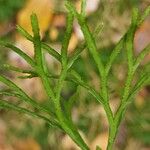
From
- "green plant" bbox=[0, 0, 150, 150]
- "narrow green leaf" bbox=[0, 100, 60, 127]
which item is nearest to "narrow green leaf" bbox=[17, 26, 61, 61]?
"green plant" bbox=[0, 0, 150, 150]

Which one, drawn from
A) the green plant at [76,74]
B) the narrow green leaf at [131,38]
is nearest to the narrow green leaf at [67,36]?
the green plant at [76,74]

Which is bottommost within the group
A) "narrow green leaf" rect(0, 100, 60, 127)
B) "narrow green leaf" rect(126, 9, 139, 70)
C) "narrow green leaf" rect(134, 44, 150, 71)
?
"narrow green leaf" rect(0, 100, 60, 127)

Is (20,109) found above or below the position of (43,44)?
below

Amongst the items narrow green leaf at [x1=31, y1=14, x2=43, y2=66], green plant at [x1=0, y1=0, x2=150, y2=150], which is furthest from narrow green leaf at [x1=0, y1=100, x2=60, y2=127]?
narrow green leaf at [x1=31, y1=14, x2=43, y2=66]

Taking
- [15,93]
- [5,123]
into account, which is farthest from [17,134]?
[15,93]

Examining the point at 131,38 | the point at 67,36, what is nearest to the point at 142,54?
the point at 131,38

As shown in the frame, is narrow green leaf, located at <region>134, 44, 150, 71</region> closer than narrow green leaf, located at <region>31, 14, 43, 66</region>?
No

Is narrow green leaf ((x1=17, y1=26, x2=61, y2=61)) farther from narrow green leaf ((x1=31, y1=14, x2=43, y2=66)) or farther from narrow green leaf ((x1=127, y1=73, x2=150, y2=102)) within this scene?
narrow green leaf ((x1=127, y1=73, x2=150, y2=102))

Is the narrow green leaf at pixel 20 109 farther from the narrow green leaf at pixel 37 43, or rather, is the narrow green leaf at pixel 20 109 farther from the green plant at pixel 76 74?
the narrow green leaf at pixel 37 43

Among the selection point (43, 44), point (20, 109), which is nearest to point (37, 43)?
point (43, 44)

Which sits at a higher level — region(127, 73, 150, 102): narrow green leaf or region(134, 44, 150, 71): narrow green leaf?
region(134, 44, 150, 71): narrow green leaf

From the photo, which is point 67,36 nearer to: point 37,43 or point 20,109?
point 37,43

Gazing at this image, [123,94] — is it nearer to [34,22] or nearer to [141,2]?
[34,22]
